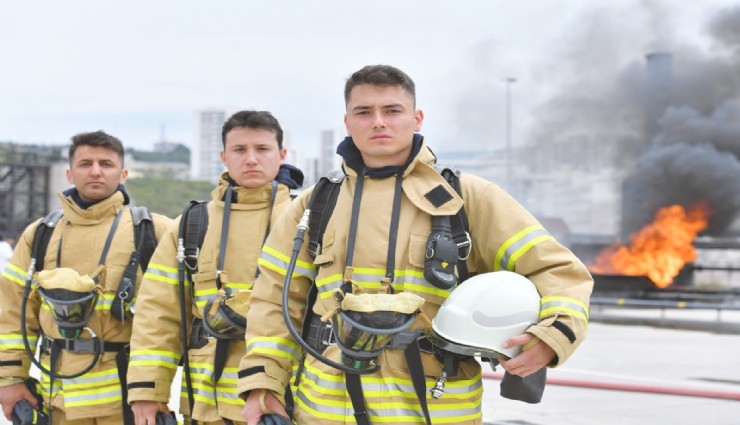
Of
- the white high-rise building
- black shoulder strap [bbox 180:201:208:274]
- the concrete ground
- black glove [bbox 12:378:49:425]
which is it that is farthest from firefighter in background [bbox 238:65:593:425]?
the white high-rise building

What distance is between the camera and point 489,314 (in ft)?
8.33

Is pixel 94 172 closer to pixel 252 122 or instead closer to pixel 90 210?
pixel 90 210

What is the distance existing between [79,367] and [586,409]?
5042mm

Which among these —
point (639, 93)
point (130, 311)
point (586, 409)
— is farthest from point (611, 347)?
point (639, 93)

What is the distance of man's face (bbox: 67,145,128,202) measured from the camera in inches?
181

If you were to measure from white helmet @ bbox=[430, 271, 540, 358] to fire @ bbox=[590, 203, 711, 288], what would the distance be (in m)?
24.2

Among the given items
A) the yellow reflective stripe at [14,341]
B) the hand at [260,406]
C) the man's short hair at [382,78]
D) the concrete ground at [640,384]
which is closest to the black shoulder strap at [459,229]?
the man's short hair at [382,78]

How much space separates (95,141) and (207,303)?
4.16 ft

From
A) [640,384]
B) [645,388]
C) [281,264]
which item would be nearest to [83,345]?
[281,264]

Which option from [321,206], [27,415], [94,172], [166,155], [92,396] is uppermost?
[166,155]

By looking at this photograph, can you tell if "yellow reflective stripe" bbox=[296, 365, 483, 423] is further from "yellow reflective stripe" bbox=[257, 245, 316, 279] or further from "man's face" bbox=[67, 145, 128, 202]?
"man's face" bbox=[67, 145, 128, 202]

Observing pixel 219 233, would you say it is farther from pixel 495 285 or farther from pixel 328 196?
pixel 495 285

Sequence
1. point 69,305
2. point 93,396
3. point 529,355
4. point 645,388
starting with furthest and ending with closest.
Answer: point 645,388
point 93,396
point 69,305
point 529,355

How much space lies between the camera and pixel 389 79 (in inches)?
111
